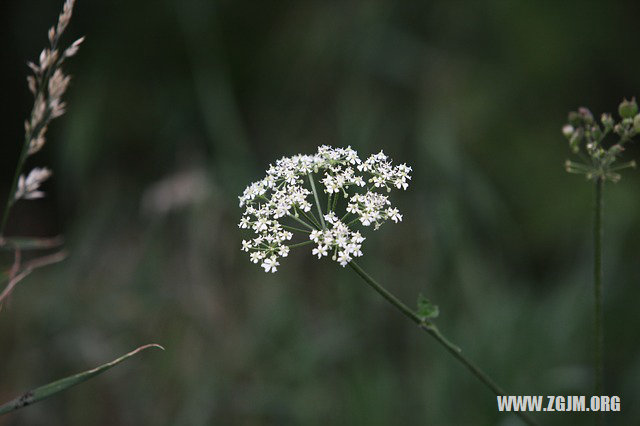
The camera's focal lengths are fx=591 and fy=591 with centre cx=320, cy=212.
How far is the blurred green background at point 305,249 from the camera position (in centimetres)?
266

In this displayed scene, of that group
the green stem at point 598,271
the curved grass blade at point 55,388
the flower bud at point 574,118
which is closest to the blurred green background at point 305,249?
the green stem at point 598,271

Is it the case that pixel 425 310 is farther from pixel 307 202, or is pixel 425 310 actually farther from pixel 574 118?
Result: pixel 574 118

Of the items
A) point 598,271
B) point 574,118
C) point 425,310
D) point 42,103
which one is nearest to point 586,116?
point 574,118

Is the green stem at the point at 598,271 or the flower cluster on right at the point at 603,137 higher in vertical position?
the flower cluster on right at the point at 603,137

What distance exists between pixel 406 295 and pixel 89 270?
1.73m

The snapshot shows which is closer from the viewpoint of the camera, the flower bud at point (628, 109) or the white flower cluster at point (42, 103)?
the white flower cluster at point (42, 103)

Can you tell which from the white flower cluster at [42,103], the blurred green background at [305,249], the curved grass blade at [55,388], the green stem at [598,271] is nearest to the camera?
the curved grass blade at [55,388]

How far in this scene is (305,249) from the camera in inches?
132

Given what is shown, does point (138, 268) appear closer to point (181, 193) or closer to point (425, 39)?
point (181, 193)

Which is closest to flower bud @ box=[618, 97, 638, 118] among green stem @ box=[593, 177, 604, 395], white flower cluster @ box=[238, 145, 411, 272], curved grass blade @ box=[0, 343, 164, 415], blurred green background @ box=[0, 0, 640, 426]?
green stem @ box=[593, 177, 604, 395]

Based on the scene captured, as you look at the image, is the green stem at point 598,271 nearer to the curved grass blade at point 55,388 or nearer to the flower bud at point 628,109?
the flower bud at point 628,109

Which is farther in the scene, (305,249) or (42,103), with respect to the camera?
(305,249)

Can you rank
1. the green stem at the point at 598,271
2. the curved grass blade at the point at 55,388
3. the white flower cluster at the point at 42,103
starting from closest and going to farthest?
the curved grass blade at the point at 55,388 < the white flower cluster at the point at 42,103 < the green stem at the point at 598,271

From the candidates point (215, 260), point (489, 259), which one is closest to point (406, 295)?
point (489, 259)
